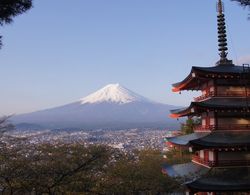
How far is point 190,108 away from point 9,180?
8.71 m

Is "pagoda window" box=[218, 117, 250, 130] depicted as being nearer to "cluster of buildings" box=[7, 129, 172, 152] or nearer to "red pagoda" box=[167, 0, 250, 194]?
"red pagoda" box=[167, 0, 250, 194]

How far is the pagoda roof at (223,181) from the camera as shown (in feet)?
49.5

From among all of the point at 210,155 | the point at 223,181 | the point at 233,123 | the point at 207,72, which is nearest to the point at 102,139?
the point at 210,155

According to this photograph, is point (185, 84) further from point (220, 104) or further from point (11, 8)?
point (11, 8)

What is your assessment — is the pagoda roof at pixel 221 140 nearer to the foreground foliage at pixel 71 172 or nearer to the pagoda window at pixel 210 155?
the pagoda window at pixel 210 155

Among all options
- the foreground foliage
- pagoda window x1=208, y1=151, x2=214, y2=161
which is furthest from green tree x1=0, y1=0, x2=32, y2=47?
pagoda window x1=208, y1=151, x2=214, y2=161

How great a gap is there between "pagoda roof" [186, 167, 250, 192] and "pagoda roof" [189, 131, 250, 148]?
3.99 feet

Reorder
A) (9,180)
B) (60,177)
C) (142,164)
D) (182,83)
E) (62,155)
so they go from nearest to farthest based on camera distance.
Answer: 1. (9,180)
2. (60,177)
3. (62,155)
4. (182,83)
5. (142,164)

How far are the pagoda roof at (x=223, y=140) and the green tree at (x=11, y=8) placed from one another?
9816mm

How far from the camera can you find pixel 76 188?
17.7 m

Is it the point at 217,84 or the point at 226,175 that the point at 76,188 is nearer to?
the point at 226,175

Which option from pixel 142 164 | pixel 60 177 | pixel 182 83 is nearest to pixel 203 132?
pixel 182 83

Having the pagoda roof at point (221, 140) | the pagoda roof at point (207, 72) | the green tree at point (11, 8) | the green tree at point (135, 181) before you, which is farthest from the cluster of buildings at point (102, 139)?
the green tree at point (11, 8)

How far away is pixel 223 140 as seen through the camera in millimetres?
16234
